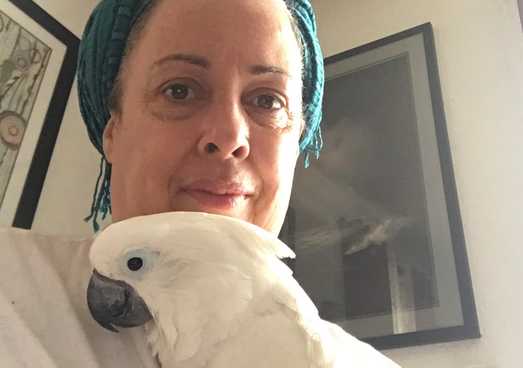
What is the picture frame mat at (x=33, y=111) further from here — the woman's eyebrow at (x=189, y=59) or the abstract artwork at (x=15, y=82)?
the woman's eyebrow at (x=189, y=59)

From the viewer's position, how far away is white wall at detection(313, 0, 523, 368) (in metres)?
1.34

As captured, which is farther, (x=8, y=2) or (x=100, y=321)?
Answer: (x=8, y=2)

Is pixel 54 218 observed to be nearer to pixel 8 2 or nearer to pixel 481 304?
pixel 8 2

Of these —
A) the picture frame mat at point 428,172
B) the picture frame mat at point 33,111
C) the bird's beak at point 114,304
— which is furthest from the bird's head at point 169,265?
the picture frame mat at point 33,111

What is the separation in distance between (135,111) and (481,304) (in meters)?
0.94

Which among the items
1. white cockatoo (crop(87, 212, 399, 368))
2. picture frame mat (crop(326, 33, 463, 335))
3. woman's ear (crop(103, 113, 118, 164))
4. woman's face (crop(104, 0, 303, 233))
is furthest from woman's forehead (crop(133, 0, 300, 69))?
picture frame mat (crop(326, 33, 463, 335))

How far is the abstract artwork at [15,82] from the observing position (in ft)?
5.10

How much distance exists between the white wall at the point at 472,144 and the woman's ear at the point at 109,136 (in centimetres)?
69

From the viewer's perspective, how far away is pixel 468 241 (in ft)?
4.76

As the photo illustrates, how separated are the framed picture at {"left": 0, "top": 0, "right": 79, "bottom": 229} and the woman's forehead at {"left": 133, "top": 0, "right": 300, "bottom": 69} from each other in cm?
77

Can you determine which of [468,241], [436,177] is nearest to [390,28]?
[436,177]

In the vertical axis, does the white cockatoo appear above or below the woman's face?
below

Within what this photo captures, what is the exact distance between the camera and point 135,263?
2.41 feet

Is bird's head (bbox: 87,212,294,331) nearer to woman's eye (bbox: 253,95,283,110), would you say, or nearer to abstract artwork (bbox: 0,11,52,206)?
woman's eye (bbox: 253,95,283,110)
